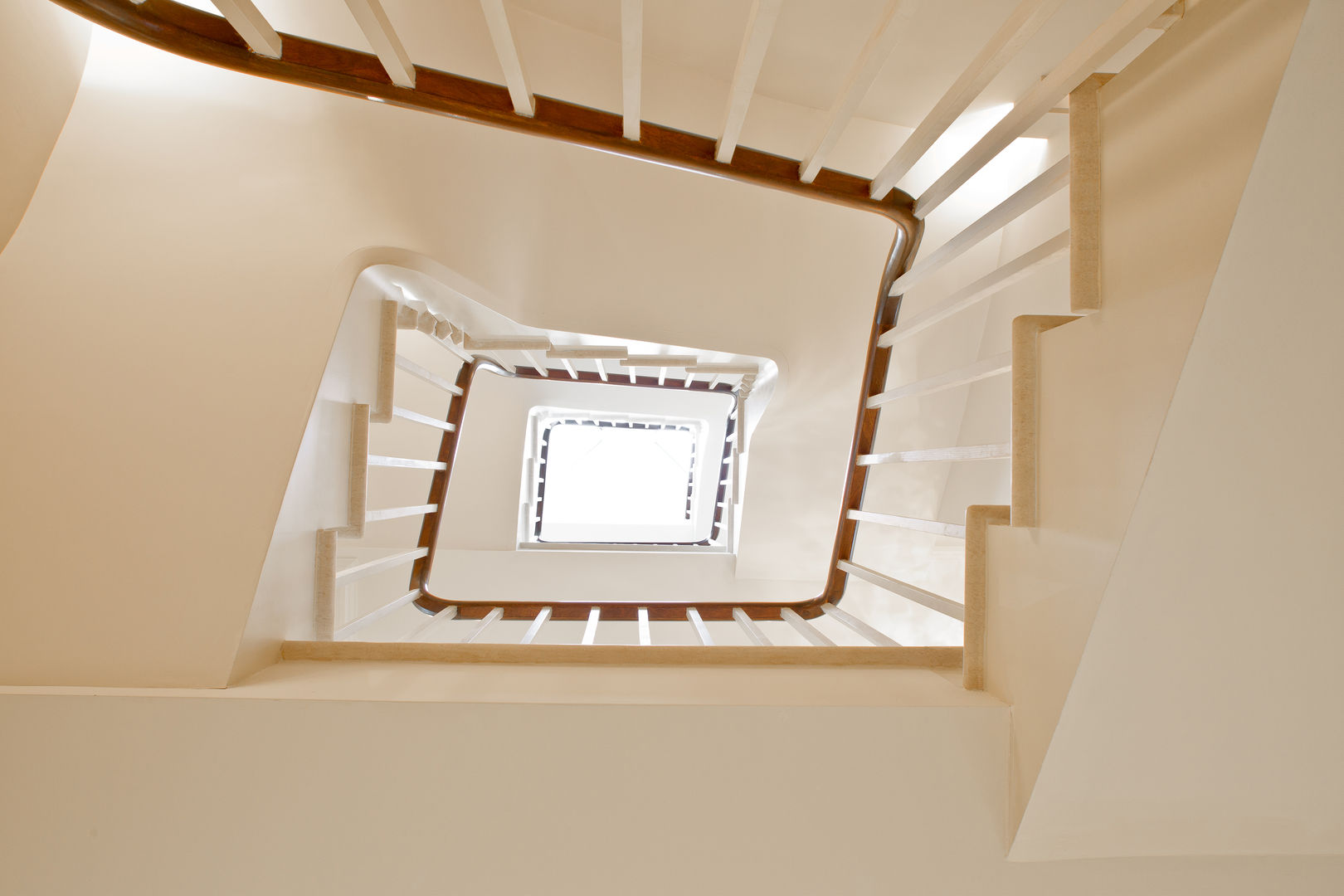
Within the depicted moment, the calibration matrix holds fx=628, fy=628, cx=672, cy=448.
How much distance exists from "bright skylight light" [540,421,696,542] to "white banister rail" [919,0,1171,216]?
18.3 ft

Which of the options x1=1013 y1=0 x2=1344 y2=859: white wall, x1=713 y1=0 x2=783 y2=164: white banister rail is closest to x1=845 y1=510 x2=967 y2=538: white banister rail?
x1=1013 y1=0 x2=1344 y2=859: white wall

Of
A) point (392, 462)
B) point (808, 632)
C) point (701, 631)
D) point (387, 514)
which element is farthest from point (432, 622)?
point (808, 632)

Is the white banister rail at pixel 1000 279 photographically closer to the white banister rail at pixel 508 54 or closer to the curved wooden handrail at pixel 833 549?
the curved wooden handrail at pixel 833 549

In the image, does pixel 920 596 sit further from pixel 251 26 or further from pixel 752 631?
pixel 251 26

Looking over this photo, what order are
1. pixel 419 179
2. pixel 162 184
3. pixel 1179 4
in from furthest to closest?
pixel 419 179
pixel 162 184
pixel 1179 4

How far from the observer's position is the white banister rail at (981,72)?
0.83 m

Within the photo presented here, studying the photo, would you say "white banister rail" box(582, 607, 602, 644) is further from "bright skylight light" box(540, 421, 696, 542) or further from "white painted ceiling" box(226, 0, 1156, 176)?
"bright skylight light" box(540, 421, 696, 542)

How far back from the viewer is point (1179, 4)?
809mm

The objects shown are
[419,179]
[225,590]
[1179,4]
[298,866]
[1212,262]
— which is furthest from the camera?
[419,179]

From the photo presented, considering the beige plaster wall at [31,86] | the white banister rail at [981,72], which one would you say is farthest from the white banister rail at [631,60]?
the beige plaster wall at [31,86]

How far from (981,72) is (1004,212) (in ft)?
1.04

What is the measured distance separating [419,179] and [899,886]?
5.25 feet

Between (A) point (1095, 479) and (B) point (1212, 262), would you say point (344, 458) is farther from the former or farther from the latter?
(B) point (1212, 262)

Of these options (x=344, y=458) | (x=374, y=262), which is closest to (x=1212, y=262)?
(x=374, y=262)
